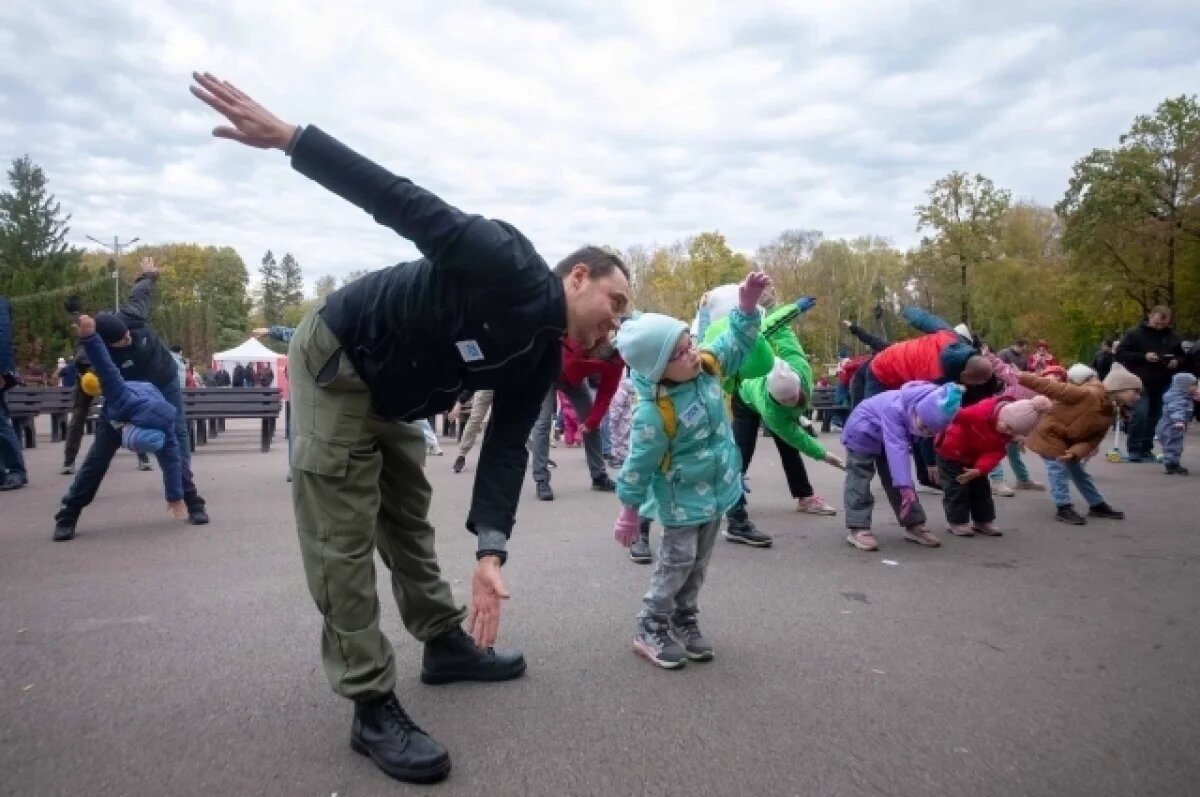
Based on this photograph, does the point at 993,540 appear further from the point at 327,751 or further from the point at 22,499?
the point at 22,499

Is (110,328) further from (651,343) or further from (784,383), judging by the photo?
(784,383)

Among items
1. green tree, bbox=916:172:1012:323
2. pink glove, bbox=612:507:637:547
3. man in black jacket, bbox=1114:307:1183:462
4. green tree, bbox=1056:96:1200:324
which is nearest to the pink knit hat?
pink glove, bbox=612:507:637:547

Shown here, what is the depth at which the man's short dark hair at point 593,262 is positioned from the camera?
2750mm

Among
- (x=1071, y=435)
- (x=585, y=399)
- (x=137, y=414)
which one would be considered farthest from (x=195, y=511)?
(x=1071, y=435)

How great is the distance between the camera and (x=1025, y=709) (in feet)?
9.85

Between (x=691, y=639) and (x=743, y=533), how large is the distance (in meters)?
2.33

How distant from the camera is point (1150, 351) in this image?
37.9ft

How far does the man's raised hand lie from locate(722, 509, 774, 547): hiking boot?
4.38 metres

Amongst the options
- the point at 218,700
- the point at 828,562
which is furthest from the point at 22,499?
the point at 828,562

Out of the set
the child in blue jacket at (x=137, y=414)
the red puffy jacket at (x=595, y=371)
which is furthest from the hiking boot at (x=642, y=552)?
the child in blue jacket at (x=137, y=414)

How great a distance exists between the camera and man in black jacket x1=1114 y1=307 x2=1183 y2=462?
11211mm

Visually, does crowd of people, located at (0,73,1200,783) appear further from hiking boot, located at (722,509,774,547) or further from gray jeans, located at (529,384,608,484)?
gray jeans, located at (529,384,608,484)

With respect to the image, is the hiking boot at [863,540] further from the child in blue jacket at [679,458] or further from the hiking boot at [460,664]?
the hiking boot at [460,664]

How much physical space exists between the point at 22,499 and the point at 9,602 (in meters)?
4.44
